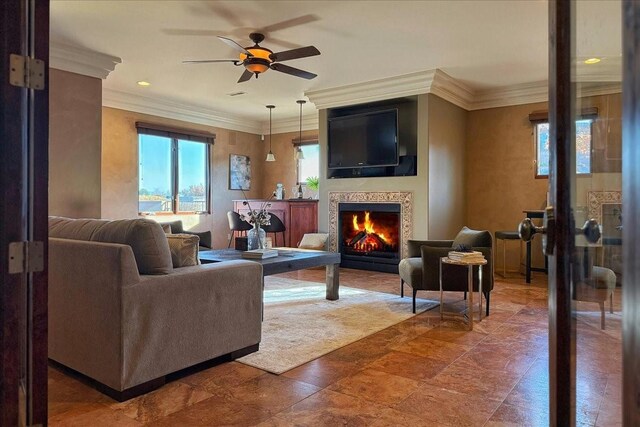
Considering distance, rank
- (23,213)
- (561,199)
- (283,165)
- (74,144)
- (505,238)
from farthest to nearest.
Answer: (283,165)
(505,238)
(74,144)
(23,213)
(561,199)

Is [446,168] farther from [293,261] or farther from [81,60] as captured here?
[81,60]

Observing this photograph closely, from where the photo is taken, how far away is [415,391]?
2340 mm

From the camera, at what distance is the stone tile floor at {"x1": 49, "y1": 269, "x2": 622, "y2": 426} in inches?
79.6

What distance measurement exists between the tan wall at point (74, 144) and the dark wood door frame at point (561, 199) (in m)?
4.93

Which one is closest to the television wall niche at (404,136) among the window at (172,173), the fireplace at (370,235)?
the fireplace at (370,235)

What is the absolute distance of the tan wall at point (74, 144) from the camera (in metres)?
4.64

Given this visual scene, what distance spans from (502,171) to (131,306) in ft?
18.9

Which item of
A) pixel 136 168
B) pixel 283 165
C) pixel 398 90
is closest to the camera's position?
pixel 398 90

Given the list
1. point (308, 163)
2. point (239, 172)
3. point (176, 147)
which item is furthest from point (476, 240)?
point (239, 172)

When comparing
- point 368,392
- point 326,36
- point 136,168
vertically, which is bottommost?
point 368,392

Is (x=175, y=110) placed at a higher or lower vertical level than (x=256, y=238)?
higher

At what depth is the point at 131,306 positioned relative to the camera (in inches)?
86.1

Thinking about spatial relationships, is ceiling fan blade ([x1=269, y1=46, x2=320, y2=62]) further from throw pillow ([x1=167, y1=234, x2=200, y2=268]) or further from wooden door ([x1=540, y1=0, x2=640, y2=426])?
wooden door ([x1=540, y1=0, x2=640, y2=426])

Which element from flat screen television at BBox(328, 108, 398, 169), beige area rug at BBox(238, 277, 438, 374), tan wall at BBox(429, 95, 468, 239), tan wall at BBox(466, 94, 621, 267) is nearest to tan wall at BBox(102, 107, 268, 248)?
flat screen television at BBox(328, 108, 398, 169)
